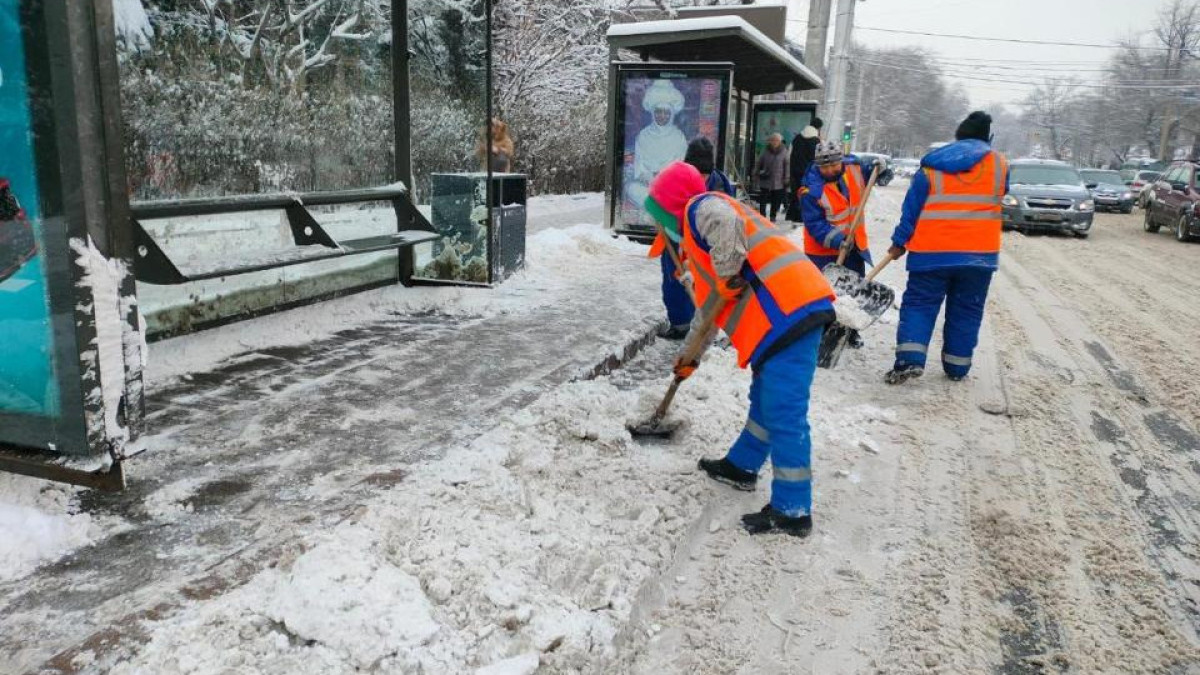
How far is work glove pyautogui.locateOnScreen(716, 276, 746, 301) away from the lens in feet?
10.9

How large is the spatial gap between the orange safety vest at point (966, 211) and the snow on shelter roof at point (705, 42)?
4699 millimetres

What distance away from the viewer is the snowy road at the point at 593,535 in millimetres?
2375

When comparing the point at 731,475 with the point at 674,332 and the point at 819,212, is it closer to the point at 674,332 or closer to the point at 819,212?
the point at 674,332

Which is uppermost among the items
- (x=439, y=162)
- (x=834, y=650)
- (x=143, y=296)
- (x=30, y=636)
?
(x=439, y=162)

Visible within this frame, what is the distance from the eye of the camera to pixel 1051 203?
1631 cm

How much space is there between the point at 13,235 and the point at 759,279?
2.65m

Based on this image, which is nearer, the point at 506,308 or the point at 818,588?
the point at 818,588

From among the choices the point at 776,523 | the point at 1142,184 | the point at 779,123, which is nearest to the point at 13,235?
the point at 776,523

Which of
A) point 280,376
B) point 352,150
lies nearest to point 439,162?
point 352,150

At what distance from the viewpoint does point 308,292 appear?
5.89 meters

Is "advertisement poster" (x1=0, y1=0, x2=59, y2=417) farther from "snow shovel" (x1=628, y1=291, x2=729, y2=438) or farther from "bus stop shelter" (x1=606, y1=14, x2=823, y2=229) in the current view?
"bus stop shelter" (x1=606, y1=14, x2=823, y2=229)

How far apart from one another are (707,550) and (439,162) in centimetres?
480

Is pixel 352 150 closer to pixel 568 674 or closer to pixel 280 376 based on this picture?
pixel 280 376

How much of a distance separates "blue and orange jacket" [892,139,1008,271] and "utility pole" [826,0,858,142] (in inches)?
564
